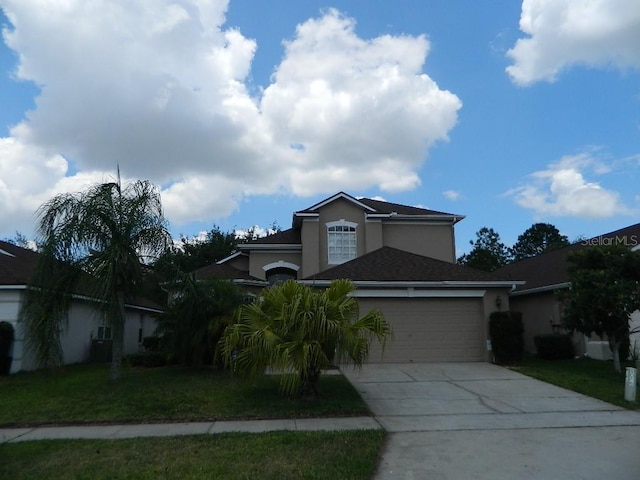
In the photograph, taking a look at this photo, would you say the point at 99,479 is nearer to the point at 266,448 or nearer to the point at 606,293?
the point at 266,448

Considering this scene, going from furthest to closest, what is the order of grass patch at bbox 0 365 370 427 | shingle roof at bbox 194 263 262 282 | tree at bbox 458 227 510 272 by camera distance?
tree at bbox 458 227 510 272, shingle roof at bbox 194 263 262 282, grass patch at bbox 0 365 370 427

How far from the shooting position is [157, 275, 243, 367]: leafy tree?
14.8m

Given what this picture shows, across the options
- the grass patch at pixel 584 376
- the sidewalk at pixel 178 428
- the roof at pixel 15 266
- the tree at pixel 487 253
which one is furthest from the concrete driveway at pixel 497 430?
the tree at pixel 487 253

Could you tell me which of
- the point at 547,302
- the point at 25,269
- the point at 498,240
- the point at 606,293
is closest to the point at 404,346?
the point at 606,293

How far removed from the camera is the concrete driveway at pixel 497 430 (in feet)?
20.0

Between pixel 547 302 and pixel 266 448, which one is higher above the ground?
pixel 547 302

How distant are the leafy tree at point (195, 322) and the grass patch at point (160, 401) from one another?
4.10 feet

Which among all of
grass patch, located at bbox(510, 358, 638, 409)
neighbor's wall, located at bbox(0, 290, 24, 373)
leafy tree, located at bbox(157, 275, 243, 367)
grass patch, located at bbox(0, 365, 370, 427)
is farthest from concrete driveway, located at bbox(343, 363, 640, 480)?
neighbor's wall, located at bbox(0, 290, 24, 373)

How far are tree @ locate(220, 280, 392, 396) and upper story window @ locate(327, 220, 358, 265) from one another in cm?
1456

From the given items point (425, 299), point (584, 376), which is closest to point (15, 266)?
point (425, 299)

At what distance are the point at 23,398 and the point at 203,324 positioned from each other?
515cm

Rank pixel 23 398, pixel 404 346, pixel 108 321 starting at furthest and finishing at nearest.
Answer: pixel 404 346
pixel 108 321
pixel 23 398

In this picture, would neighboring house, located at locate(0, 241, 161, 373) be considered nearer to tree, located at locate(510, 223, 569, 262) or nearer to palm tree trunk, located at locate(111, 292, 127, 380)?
palm tree trunk, located at locate(111, 292, 127, 380)

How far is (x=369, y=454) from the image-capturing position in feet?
21.8
